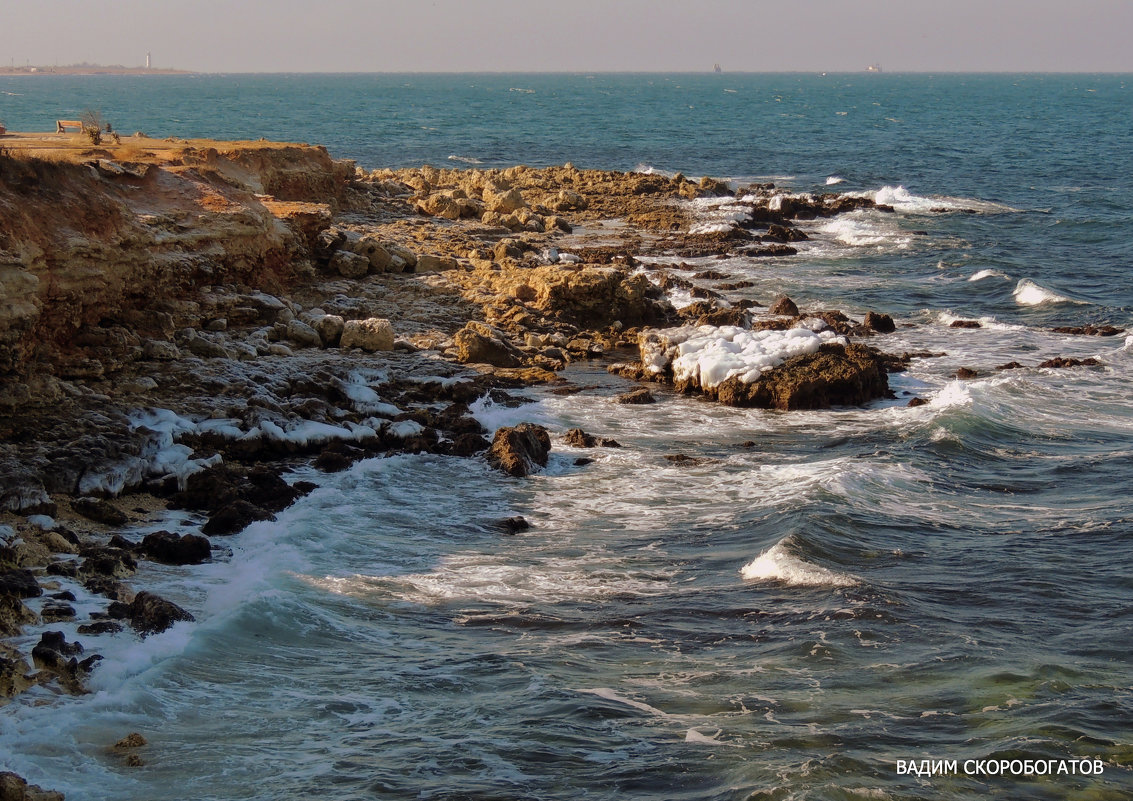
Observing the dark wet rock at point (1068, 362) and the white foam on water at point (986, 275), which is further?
the white foam on water at point (986, 275)

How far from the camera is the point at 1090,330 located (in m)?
26.8

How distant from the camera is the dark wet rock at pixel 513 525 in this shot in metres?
14.9

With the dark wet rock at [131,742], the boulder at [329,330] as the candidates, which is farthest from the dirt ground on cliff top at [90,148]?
the dark wet rock at [131,742]

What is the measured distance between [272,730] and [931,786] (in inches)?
231

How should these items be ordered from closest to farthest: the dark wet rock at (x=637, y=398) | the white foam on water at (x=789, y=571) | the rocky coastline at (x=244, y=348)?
the rocky coastline at (x=244, y=348), the white foam on water at (x=789, y=571), the dark wet rock at (x=637, y=398)

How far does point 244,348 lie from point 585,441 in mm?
6624

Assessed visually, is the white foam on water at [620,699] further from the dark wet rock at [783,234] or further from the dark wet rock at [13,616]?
the dark wet rock at [783,234]

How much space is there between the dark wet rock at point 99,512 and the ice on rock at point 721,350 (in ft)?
37.8

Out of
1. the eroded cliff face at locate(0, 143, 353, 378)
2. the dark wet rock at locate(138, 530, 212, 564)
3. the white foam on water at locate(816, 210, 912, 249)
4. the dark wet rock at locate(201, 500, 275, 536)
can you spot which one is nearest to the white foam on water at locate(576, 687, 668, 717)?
the dark wet rock at locate(138, 530, 212, 564)

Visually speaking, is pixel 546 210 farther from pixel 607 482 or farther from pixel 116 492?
pixel 116 492

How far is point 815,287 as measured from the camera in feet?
102

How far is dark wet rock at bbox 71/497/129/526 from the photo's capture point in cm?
1353

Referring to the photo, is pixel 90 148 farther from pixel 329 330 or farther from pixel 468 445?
pixel 468 445

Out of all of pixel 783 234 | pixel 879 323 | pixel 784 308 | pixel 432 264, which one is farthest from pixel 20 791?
pixel 783 234
